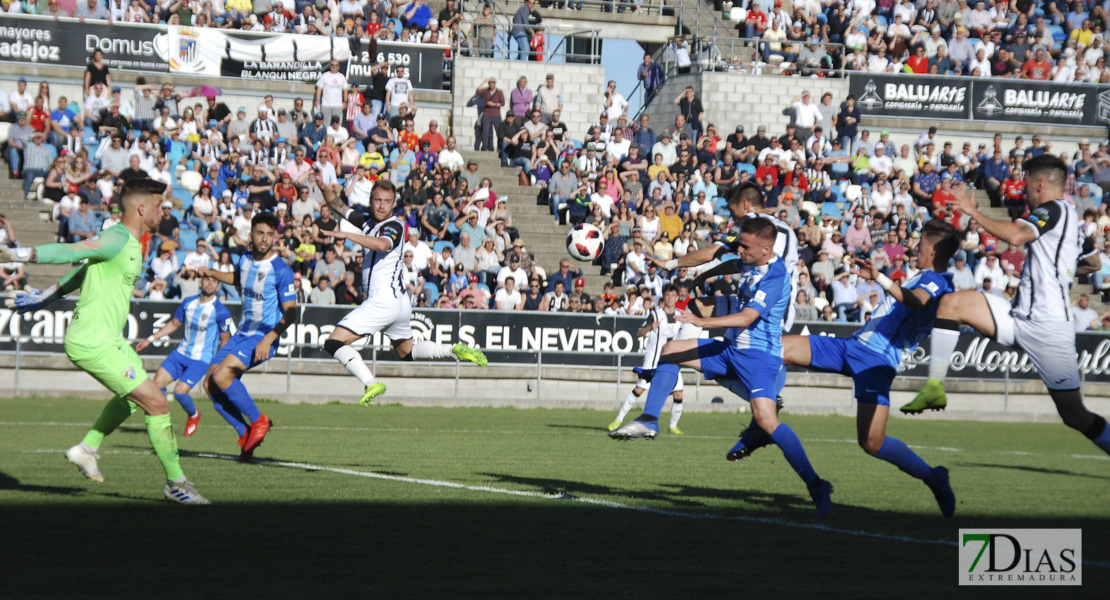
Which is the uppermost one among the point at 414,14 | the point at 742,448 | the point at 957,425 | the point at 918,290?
the point at 414,14

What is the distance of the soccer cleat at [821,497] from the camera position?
8.98 metres

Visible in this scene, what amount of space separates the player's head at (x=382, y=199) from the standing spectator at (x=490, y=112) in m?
17.7

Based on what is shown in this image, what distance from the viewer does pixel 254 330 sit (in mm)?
12188

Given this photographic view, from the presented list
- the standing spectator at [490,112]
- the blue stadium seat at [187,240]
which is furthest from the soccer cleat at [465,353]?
the standing spectator at [490,112]

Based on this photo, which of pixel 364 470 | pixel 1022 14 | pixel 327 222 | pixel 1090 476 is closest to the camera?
pixel 364 470

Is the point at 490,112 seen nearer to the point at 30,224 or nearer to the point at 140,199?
the point at 30,224

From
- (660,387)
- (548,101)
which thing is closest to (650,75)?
(548,101)

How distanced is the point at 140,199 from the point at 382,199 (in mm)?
3506

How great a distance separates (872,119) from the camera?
32781mm

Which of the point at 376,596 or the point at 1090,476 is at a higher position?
the point at 376,596

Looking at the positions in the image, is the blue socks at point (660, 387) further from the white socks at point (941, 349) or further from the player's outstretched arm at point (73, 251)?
the player's outstretched arm at point (73, 251)

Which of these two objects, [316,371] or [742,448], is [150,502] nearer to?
[742,448]

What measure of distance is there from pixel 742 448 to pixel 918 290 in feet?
6.43

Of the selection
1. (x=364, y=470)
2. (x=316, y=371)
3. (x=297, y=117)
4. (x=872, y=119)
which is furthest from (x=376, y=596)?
(x=872, y=119)
